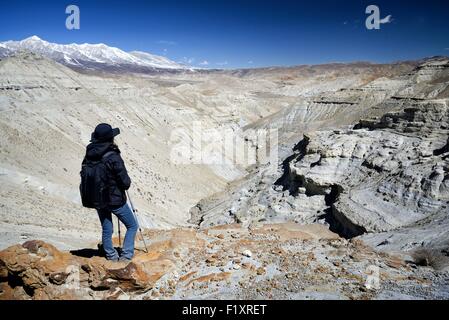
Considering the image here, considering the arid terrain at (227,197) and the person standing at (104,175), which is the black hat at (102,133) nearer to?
the person standing at (104,175)

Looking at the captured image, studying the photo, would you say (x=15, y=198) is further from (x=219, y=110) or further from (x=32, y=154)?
(x=219, y=110)

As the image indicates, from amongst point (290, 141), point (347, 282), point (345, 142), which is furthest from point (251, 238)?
point (290, 141)

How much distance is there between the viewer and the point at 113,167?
575 cm

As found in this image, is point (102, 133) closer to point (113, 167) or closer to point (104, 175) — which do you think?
point (113, 167)

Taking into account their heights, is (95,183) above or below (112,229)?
above

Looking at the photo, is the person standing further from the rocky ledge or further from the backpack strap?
the rocky ledge

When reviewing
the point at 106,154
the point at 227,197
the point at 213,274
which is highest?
the point at 106,154

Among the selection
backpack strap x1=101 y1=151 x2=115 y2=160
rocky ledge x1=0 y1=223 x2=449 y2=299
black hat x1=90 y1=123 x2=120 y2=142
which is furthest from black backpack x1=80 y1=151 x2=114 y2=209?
rocky ledge x1=0 y1=223 x2=449 y2=299

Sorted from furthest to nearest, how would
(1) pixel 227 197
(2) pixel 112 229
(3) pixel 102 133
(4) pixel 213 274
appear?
(1) pixel 227 197 < (4) pixel 213 274 < (2) pixel 112 229 < (3) pixel 102 133

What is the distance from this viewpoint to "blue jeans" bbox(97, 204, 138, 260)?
6.10 metres

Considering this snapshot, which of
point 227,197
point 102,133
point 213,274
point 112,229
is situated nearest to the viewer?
point 102,133

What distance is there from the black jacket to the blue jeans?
0.23m

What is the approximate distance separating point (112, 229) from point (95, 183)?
1.07 metres

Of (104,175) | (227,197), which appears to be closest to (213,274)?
(104,175)
